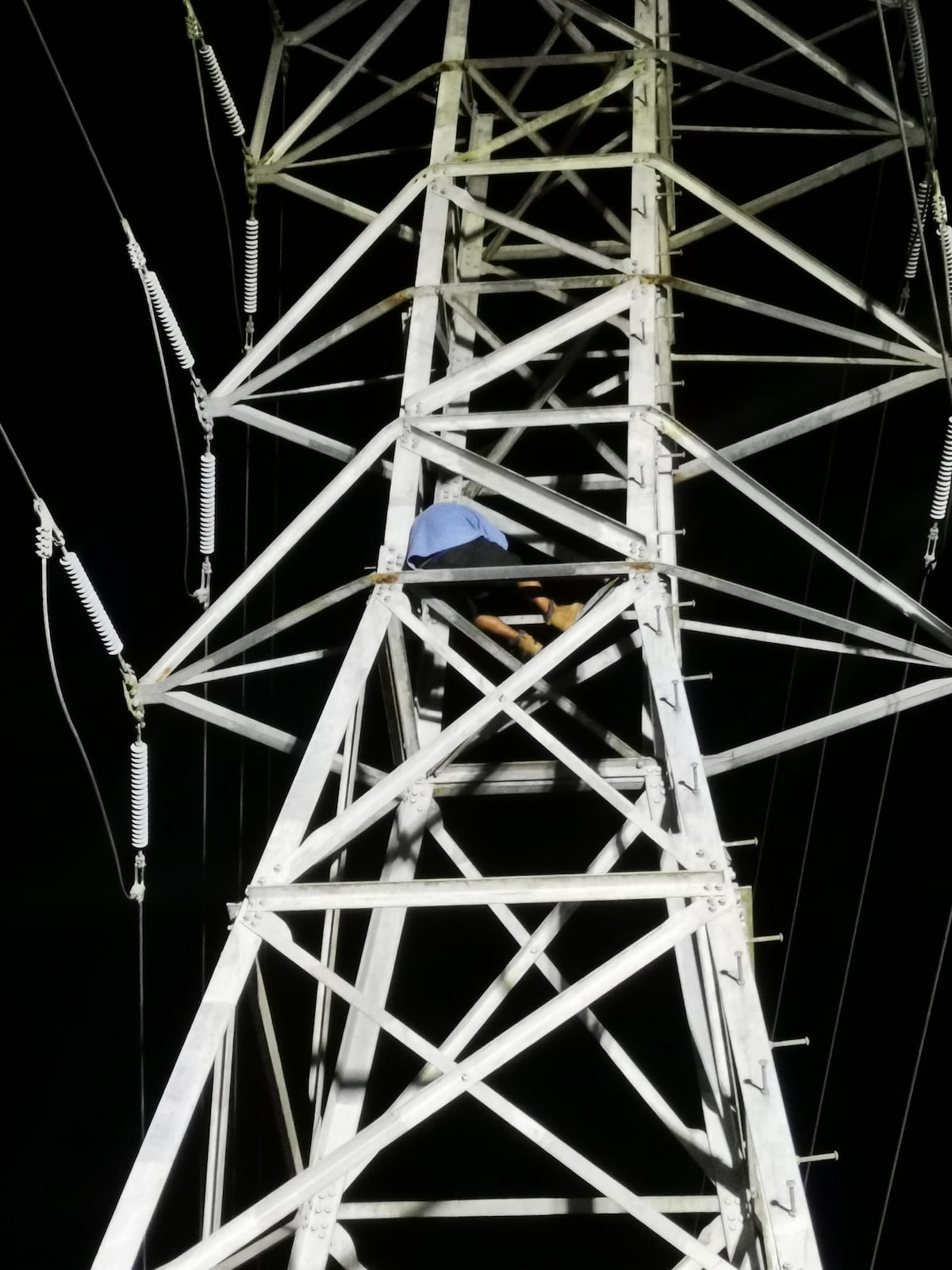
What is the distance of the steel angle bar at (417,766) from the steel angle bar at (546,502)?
0.80 meters

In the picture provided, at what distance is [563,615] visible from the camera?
12148 mm

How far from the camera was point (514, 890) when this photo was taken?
27.5 ft

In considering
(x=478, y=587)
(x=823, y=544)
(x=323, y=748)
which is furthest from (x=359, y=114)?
(x=323, y=748)

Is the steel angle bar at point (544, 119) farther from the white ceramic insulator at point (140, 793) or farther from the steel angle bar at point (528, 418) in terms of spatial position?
the white ceramic insulator at point (140, 793)

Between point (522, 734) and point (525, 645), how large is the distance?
822 cm

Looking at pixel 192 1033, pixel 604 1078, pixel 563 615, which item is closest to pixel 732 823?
pixel 604 1078

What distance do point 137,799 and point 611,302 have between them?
4.78 meters

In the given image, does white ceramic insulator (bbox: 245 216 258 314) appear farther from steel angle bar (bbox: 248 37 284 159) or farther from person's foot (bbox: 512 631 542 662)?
person's foot (bbox: 512 631 542 662)

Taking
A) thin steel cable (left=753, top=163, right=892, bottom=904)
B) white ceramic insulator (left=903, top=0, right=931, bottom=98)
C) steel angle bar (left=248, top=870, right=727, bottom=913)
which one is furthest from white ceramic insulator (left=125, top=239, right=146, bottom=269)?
thin steel cable (left=753, top=163, right=892, bottom=904)

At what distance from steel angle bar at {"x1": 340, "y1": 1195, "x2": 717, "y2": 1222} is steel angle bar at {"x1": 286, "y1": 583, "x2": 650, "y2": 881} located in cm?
316

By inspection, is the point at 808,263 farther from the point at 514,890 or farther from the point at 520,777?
the point at 514,890

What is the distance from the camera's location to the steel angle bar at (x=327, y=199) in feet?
43.3

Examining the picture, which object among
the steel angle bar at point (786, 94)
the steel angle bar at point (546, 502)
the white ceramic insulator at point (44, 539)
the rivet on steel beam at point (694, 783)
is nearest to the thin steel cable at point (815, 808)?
the steel angle bar at point (786, 94)

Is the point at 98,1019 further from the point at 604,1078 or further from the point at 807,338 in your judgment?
the point at 807,338
